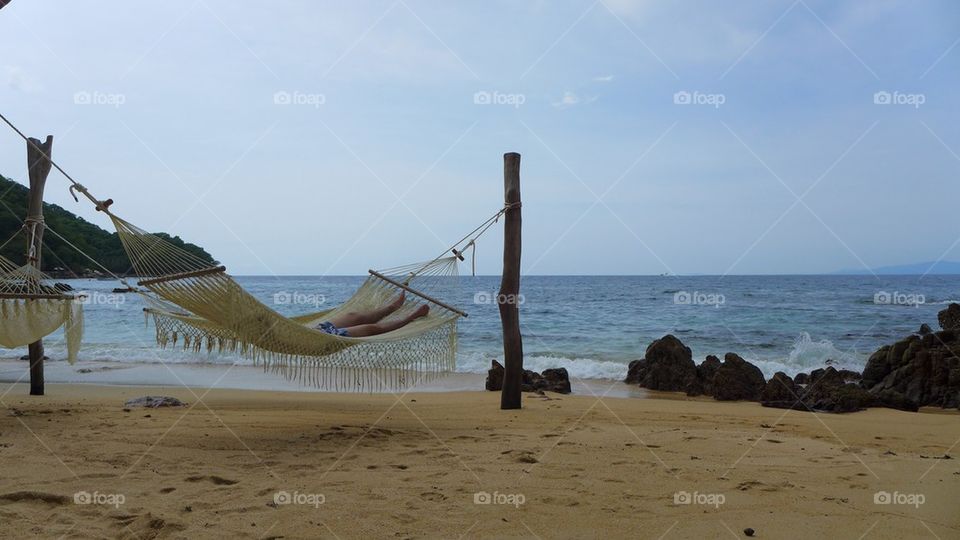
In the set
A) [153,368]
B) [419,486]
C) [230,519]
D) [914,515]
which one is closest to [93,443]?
[230,519]

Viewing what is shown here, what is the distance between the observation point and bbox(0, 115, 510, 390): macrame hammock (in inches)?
114

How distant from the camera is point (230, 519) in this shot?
6.59ft

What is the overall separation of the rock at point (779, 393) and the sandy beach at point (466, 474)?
2.60 ft

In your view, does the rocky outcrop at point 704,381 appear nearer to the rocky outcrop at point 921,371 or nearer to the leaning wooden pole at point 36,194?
the rocky outcrop at point 921,371

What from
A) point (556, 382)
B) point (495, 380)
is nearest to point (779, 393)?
point (556, 382)

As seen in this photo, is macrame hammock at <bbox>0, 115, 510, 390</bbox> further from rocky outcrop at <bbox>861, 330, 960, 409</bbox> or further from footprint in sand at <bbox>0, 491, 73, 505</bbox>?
rocky outcrop at <bbox>861, 330, 960, 409</bbox>

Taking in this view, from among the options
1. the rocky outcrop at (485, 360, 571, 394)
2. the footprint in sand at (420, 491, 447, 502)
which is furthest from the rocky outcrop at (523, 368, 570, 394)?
the footprint in sand at (420, 491, 447, 502)

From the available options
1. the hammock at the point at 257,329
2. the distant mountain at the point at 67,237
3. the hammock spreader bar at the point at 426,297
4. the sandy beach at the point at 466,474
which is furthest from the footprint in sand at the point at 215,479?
the distant mountain at the point at 67,237

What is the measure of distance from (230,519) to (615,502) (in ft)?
3.96

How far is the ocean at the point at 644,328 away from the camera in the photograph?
8492 millimetres

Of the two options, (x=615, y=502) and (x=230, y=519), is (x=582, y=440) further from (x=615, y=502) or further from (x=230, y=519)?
(x=230, y=519)

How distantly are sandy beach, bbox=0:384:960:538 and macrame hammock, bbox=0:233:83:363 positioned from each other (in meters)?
0.45

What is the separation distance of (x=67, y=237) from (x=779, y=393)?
60.3 feet

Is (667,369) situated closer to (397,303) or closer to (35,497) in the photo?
(397,303)
